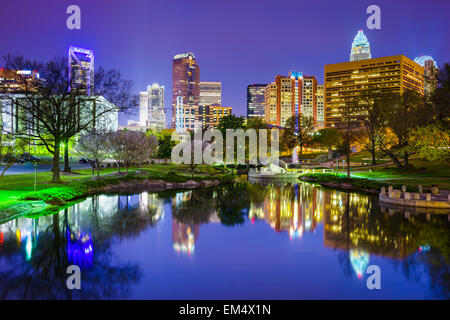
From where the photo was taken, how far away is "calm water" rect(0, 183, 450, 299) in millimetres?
10945

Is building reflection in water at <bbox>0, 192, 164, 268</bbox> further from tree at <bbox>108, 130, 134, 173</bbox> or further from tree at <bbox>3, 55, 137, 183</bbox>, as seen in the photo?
tree at <bbox>108, 130, 134, 173</bbox>

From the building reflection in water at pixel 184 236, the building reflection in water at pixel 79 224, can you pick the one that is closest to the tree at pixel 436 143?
the building reflection in water at pixel 184 236

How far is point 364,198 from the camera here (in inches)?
1243

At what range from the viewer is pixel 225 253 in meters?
15.1

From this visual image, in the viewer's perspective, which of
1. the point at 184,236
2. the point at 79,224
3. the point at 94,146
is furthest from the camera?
the point at 94,146

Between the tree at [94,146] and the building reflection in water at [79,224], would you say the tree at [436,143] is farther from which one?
the tree at [94,146]

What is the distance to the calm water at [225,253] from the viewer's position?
10945 mm

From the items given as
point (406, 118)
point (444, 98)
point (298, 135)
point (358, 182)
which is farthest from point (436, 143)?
point (298, 135)

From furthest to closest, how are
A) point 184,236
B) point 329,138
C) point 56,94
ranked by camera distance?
1. point 329,138
2. point 56,94
3. point 184,236

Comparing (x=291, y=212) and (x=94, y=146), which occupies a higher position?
(x=94, y=146)

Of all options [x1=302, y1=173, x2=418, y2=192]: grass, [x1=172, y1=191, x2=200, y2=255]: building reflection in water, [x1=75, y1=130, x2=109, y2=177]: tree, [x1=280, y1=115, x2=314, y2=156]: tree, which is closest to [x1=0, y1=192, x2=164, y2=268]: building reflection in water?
[x1=172, y1=191, x2=200, y2=255]: building reflection in water

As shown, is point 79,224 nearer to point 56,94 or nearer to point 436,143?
point 56,94

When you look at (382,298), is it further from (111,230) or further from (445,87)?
(445,87)
